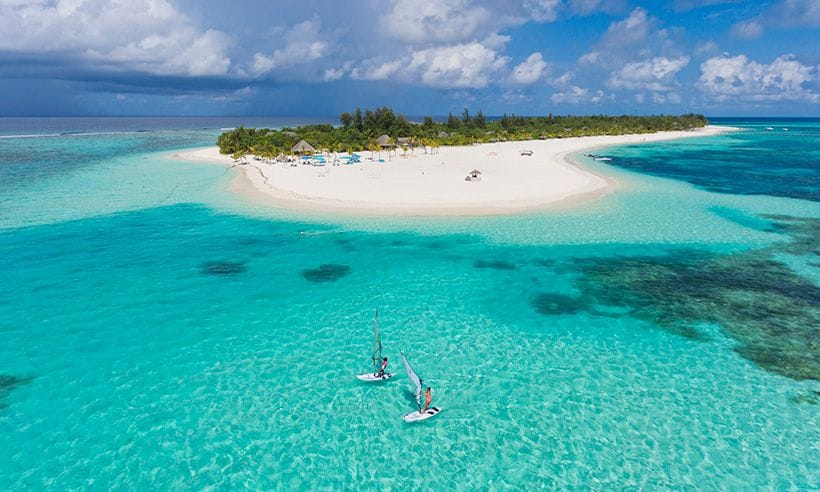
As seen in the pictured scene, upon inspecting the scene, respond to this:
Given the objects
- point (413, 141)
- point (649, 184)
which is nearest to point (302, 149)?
point (413, 141)

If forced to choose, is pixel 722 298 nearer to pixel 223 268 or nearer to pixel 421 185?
pixel 223 268

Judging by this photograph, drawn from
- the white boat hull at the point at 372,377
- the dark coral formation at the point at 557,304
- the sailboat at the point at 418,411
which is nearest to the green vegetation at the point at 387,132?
the dark coral formation at the point at 557,304

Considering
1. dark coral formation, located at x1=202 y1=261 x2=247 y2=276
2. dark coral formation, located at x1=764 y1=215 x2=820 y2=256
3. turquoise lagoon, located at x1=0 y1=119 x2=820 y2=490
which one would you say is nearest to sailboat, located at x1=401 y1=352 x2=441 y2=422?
turquoise lagoon, located at x1=0 y1=119 x2=820 y2=490

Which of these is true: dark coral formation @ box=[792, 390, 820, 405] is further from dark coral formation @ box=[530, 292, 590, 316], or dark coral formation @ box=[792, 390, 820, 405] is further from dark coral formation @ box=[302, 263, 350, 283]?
dark coral formation @ box=[302, 263, 350, 283]

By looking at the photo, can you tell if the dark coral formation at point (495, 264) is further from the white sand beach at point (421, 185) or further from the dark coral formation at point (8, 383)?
the dark coral formation at point (8, 383)

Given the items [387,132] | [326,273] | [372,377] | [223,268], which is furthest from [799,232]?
[387,132]

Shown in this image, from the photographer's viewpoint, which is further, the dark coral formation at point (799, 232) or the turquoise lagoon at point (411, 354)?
the dark coral formation at point (799, 232)
